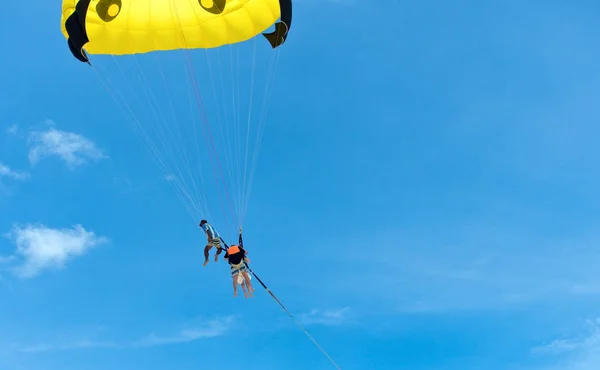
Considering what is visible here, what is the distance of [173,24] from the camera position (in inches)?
859

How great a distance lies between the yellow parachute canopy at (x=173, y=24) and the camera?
21.4 metres

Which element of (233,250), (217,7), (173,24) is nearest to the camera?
(233,250)

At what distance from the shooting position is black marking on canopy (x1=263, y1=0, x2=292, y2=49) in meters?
21.6

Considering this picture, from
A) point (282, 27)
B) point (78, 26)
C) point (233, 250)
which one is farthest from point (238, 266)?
point (78, 26)

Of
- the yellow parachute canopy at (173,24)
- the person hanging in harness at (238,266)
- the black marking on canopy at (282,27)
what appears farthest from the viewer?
the black marking on canopy at (282,27)

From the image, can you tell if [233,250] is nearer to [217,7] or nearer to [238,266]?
[238,266]

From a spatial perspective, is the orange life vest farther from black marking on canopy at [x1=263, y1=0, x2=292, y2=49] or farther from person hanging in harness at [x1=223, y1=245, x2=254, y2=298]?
black marking on canopy at [x1=263, y1=0, x2=292, y2=49]

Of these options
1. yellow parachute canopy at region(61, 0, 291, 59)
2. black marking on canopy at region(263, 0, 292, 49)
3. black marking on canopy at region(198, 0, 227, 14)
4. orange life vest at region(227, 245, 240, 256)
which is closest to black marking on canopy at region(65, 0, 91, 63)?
yellow parachute canopy at region(61, 0, 291, 59)

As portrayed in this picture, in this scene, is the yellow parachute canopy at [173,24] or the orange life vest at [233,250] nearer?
the orange life vest at [233,250]

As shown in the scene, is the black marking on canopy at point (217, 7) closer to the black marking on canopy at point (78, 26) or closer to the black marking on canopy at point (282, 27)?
the black marking on canopy at point (282, 27)

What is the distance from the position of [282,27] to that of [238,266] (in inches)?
326

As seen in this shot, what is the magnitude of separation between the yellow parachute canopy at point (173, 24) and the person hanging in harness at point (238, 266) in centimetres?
744

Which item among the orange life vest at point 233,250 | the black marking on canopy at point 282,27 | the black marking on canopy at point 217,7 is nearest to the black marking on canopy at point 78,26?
the black marking on canopy at point 217,7

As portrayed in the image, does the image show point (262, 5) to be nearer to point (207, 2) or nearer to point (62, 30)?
point (207, 2)
